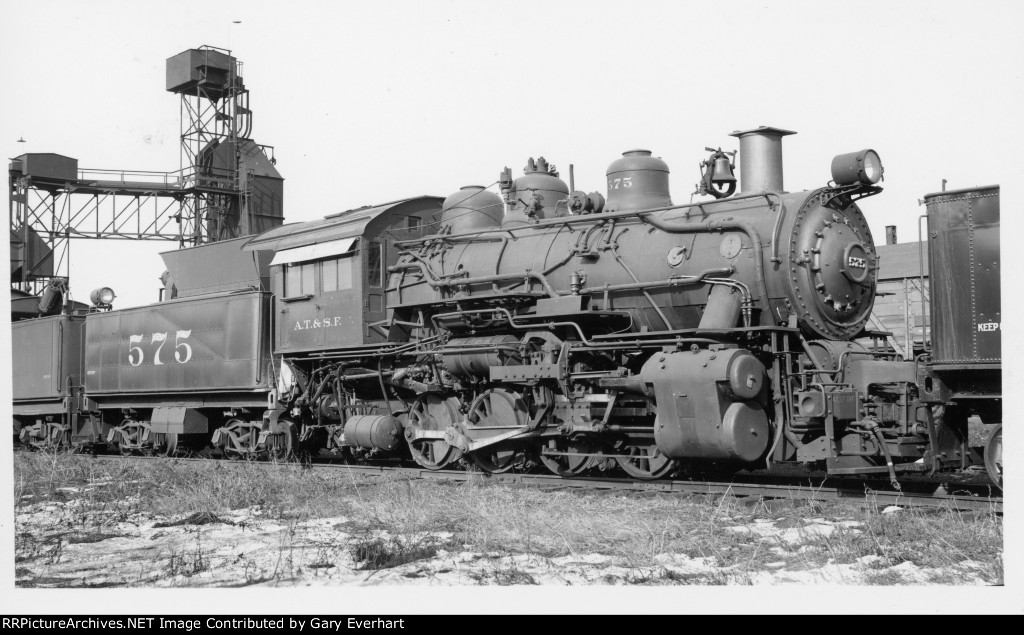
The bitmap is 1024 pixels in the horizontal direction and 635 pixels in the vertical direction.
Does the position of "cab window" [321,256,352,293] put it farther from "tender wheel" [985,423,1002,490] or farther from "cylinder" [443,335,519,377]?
"tender wheel" [985,423,1002,490]

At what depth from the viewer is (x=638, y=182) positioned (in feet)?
42.4

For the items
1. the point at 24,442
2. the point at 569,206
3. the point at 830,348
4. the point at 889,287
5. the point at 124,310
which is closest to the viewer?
the point at 830,348

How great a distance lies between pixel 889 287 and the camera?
31.0 meters

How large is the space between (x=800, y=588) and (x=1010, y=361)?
2.11m

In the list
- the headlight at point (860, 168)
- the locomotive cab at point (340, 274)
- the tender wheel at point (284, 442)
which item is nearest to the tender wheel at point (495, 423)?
the locomotive cab at point (340, 274)

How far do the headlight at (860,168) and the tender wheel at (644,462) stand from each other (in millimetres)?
3834

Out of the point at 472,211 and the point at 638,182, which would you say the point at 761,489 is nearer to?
the point at 638,182

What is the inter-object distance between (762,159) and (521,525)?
568cm

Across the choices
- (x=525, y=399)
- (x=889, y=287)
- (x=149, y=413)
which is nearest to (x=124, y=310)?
(x=149, y=413)

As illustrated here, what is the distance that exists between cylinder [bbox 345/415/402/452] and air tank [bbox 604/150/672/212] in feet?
14.7

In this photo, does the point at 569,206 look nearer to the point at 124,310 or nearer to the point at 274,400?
the point at 274,400

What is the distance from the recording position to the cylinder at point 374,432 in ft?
46.6

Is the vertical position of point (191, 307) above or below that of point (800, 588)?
above

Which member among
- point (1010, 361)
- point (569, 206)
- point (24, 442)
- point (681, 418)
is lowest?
point (24, 442)
